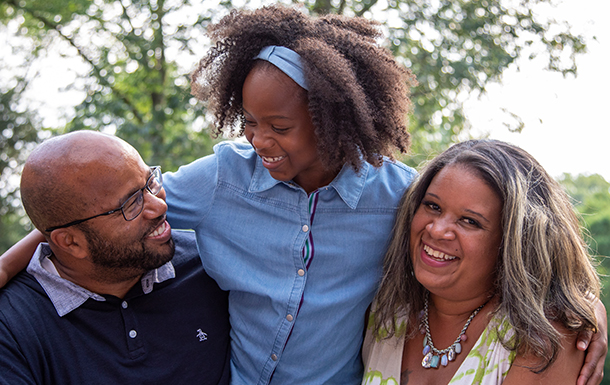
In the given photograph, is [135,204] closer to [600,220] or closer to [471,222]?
[471,222]

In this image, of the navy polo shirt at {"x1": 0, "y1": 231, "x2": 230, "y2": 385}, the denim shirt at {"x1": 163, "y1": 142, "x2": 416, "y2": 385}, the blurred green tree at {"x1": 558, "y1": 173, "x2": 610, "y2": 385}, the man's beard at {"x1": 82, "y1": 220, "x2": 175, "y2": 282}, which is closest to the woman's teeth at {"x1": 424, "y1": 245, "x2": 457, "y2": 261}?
the denim shirt at {"x1": 163, "y1": 142, "x2": 416, "y2": 385}

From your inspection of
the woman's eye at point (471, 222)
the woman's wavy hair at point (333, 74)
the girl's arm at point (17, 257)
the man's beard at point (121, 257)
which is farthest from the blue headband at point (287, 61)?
the girl's arm at point (17, 257)

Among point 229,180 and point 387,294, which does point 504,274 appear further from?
point 229,180

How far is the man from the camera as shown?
2.23m

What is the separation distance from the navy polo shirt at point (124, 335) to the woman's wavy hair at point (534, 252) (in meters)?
1.18

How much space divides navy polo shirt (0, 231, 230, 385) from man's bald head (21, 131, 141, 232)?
36cm

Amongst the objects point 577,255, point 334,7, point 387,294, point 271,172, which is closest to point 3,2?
point 334,7

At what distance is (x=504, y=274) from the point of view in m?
2.20

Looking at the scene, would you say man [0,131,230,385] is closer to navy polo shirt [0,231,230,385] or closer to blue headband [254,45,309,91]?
navy polo shirt [0,231,230,385]

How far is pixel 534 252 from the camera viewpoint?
2203 millimetres

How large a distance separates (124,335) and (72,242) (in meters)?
0.49

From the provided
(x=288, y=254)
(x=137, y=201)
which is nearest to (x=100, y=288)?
(x=137, y=201)

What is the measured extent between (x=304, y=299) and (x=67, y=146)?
128 cm

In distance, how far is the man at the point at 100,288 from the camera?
7.32 feet
